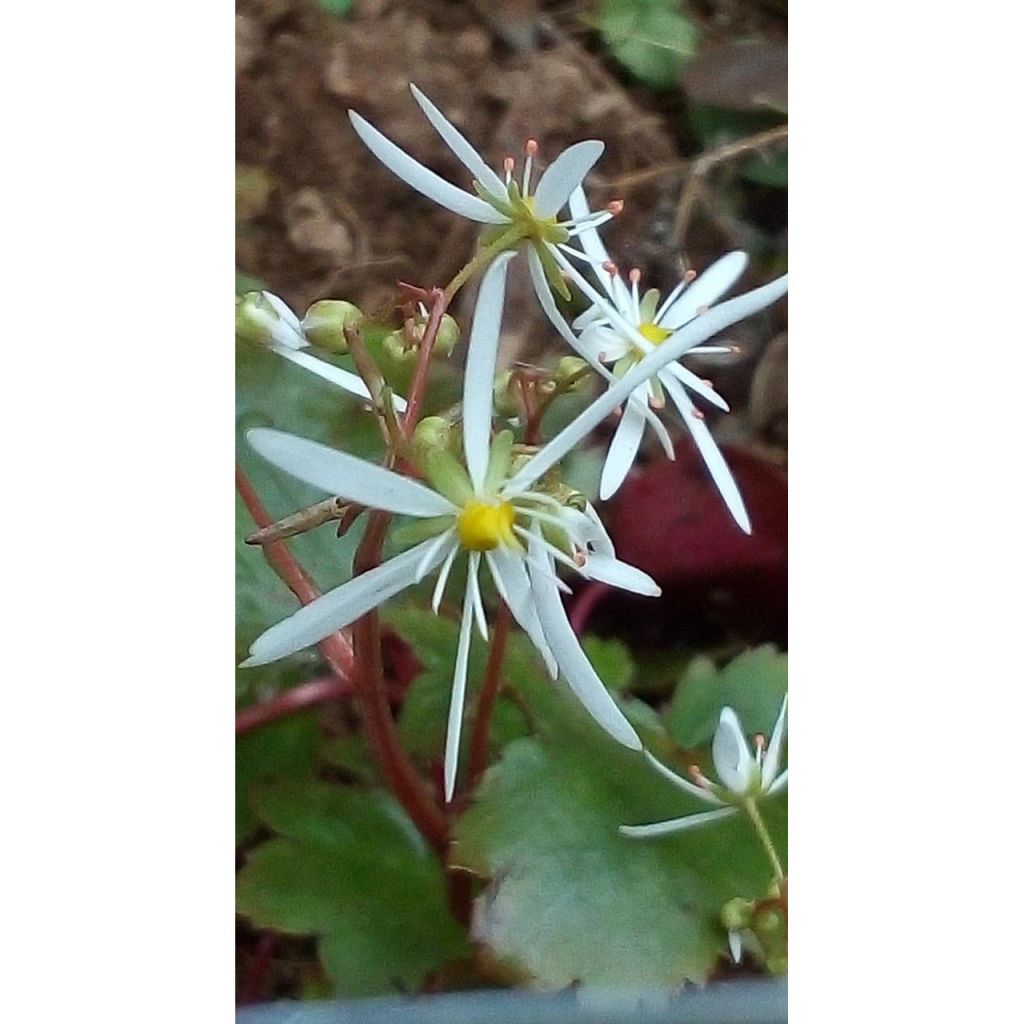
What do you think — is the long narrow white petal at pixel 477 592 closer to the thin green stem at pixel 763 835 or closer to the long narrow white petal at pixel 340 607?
the long narrow white petal at pixel 340 607

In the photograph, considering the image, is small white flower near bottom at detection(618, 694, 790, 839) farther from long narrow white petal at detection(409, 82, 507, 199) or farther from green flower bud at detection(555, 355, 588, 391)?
long narrow white petal at detection(409, 82, 507, 199)

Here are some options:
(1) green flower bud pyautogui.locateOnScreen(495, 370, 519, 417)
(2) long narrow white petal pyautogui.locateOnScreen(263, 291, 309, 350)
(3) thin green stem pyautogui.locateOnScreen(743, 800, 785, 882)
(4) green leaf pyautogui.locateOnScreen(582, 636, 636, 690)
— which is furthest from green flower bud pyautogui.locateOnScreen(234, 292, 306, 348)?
(3) thin green stem pyautogui.locateOnScreen(743, 800, 785, 882)

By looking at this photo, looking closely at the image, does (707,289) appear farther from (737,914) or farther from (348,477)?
(737,914)

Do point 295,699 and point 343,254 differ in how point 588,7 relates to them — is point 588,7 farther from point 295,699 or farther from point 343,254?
point 295,699

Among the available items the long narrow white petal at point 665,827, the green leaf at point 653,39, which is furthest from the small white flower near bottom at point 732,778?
the green leaf at point 653,39

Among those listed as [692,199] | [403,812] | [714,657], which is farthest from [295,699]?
[692,199]

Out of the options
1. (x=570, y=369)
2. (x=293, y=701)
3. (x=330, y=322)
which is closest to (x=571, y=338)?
(x=570, y=369)
